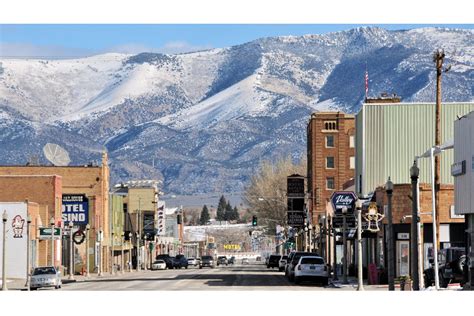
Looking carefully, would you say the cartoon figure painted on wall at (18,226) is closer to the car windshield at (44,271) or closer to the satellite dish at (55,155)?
the car windshield at (44,271)

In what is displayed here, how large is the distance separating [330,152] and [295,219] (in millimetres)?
13084

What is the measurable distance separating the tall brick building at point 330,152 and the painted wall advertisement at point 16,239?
8188 centimetres

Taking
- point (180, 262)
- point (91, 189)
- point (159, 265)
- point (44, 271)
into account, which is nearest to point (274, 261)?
point (159, 265)

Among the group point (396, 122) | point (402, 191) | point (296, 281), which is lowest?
point (296, 281)

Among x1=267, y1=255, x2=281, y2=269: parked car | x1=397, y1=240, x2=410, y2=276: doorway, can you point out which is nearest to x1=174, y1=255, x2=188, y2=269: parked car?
x1=267, y1=255, x2=281, y2=269: parked car

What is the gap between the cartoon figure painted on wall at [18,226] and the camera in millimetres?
105188

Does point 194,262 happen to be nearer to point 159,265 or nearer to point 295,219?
point 295,219

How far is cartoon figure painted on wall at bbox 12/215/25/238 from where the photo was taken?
10519 centimetres

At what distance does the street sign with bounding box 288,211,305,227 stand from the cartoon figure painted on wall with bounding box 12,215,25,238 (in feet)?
248
